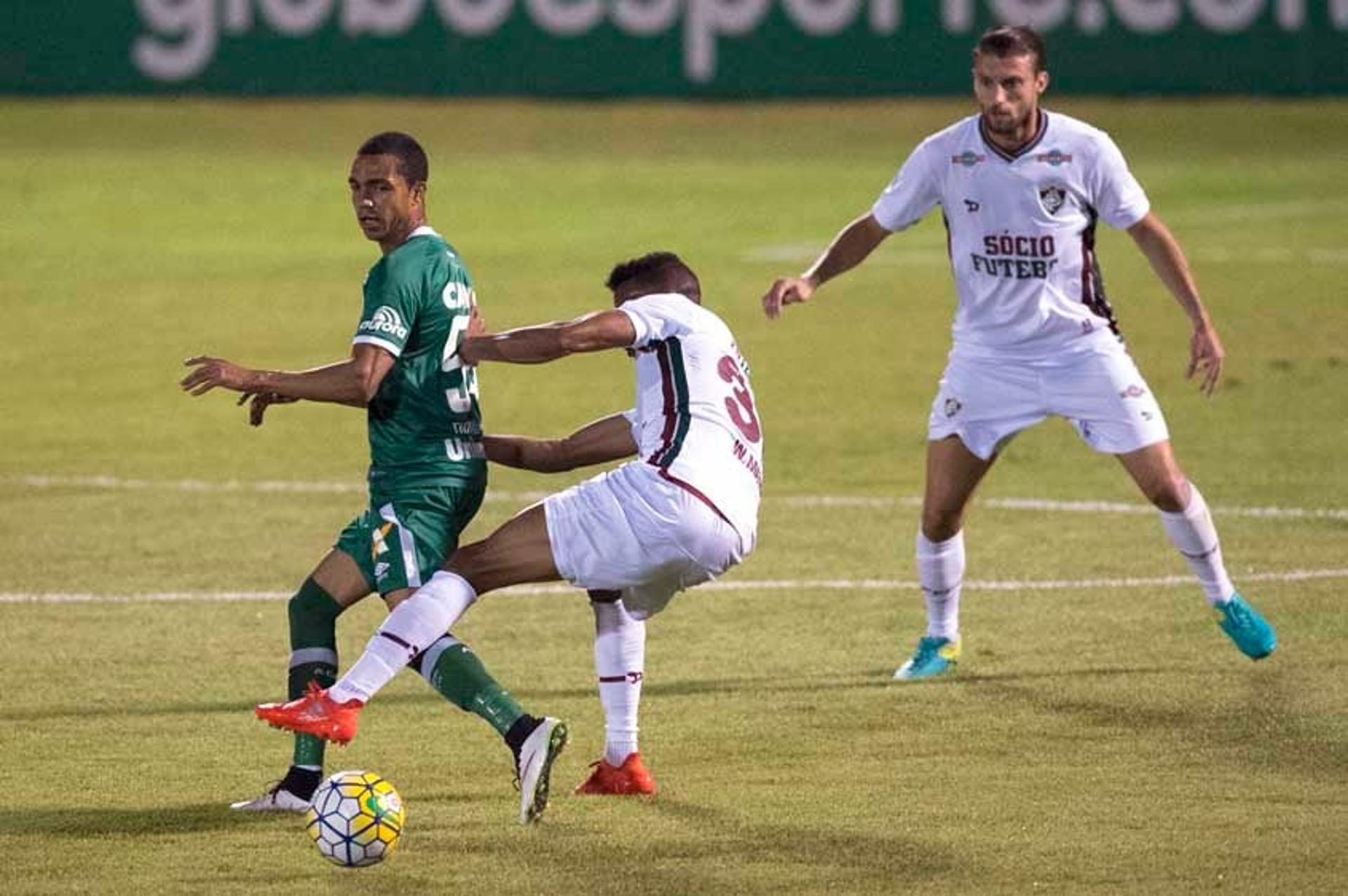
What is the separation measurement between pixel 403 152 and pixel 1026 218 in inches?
105

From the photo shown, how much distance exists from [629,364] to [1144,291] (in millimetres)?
5677

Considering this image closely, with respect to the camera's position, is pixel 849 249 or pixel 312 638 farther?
pixel 849 249

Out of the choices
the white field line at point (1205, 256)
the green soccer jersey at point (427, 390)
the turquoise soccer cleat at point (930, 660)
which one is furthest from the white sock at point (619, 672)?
the white field line at point (1205, 256)

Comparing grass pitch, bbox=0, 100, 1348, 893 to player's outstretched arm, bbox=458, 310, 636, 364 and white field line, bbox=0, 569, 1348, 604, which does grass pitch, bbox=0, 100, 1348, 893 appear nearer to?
white field line, bbox=0, 569, 1348, 604

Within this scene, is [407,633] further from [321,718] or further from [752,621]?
[752,621]

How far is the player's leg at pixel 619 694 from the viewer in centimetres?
847

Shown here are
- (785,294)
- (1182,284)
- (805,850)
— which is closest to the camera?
(805,850)

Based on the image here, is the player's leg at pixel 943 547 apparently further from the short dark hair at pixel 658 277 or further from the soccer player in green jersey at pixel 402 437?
the soccer player in green jersey at pixel 402 437

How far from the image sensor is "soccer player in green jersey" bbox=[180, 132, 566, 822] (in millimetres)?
8148

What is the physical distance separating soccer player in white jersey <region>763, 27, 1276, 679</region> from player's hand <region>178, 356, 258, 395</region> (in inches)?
94.3

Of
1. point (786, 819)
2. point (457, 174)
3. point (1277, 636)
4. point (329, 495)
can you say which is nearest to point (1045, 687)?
point (1277, 636)

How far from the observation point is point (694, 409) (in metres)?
8.26

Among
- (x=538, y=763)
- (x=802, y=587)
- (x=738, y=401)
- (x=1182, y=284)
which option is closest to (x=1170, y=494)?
(x=1182, y=284)

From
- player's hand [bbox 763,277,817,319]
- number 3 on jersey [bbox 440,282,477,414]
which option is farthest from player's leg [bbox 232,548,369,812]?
player's hand [bbox 763,277,817,319]
